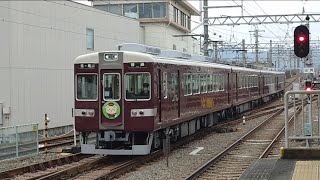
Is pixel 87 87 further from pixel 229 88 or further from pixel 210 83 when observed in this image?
pixel 229 88

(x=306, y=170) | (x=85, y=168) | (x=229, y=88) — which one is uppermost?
(x=229, y=88)

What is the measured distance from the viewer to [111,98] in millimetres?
13609

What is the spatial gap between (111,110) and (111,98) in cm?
31

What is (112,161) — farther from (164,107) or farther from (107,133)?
(164,107)

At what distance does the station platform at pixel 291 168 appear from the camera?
8.46 m

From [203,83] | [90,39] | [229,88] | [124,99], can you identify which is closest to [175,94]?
[124,99]

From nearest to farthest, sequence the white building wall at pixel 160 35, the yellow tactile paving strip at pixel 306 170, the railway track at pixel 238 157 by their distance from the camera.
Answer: the yellow tactile paving strip at pixel 306 170 < the railway track at pixel 238 157 < the white building wall at pixel 160 35

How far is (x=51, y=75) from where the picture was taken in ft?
73.6

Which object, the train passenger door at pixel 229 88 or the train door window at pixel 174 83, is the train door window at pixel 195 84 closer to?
the train door window at pixel 174 83

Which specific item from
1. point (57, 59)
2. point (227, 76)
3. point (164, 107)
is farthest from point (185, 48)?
point (164, 107)

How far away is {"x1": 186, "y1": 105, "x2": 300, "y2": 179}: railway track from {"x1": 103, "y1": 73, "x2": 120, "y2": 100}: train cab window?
9.73 feet

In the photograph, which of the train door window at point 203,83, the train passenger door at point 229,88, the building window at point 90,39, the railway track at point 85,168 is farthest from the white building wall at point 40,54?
the train passenger door at point 229,88

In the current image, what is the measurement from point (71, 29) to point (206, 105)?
7.77 metres

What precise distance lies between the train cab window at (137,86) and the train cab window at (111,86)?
0.83 ft
